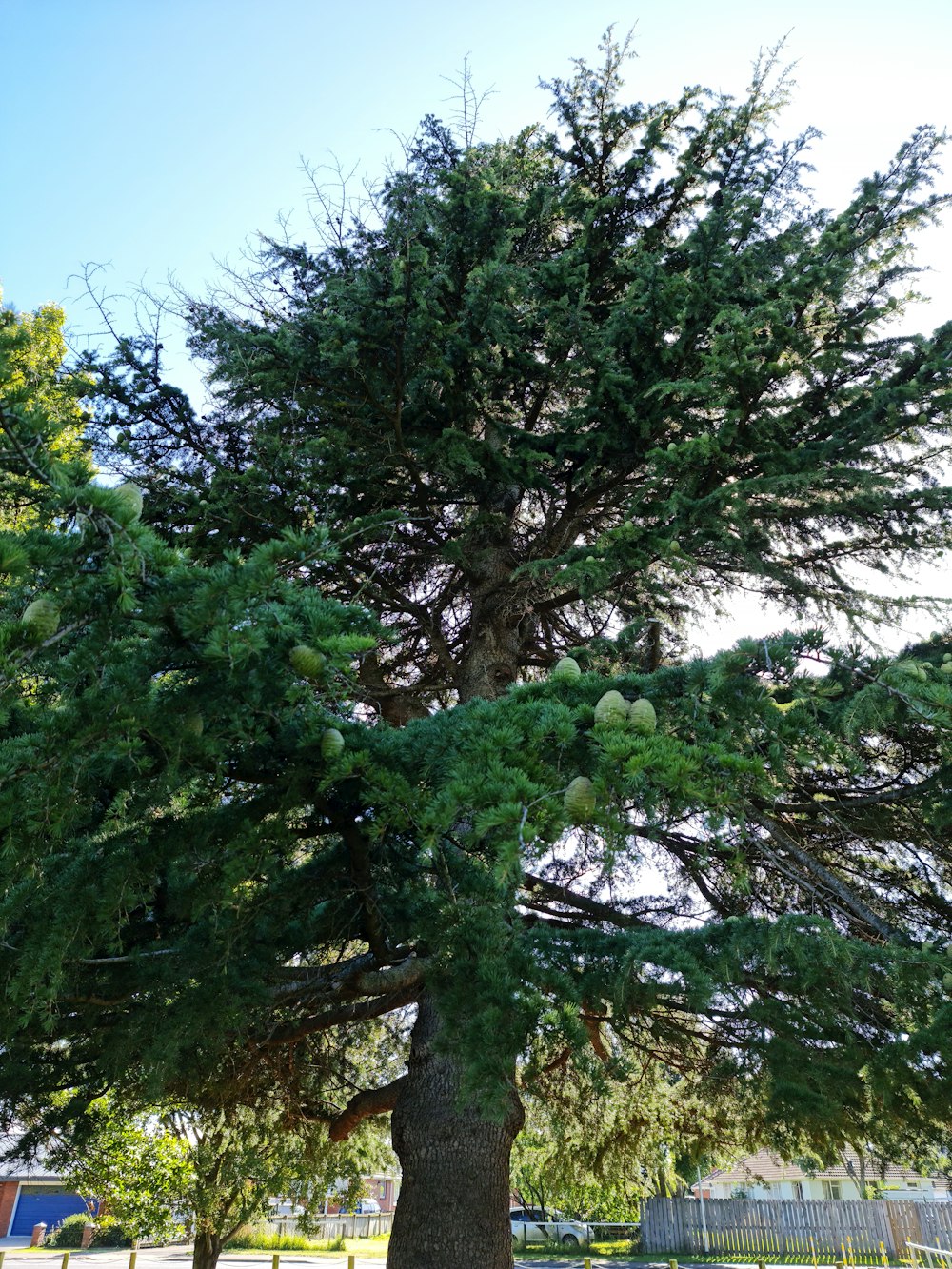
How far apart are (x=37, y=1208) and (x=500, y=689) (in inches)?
1673

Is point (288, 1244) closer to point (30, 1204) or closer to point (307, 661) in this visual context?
point (30, 1204)

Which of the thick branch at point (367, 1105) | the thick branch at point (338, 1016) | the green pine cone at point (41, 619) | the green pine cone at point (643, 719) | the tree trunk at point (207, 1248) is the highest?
the green pine cone at point (643, 719)

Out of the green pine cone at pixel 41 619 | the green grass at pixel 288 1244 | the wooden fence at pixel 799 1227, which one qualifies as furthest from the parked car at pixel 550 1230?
the green pine cone at pixel 41 619

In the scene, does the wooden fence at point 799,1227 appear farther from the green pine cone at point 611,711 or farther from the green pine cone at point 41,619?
the green pine cone at point 41,619

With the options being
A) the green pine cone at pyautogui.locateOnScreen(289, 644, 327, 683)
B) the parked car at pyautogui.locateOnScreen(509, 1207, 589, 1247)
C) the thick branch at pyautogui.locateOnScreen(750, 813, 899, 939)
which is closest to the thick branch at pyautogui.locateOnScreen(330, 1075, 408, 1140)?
the thick branch at pyautogui.locateOnScreen(750, 813, 899, 939)

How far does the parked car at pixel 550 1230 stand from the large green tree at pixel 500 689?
32.2 meters

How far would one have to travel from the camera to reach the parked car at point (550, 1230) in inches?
1307

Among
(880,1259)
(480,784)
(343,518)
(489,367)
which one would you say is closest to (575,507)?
(489,367)

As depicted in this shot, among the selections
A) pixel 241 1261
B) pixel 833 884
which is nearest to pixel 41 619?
pixel 833 884

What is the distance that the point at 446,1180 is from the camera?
5.32m

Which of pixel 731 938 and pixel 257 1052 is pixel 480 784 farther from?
pixel 257 1052

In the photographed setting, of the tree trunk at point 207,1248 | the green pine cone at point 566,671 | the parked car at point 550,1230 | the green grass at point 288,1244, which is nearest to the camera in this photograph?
the green pine cone at point 566,671

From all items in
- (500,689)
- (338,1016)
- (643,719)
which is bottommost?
(338,1016)

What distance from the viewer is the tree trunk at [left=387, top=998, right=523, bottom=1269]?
5.09 metres
